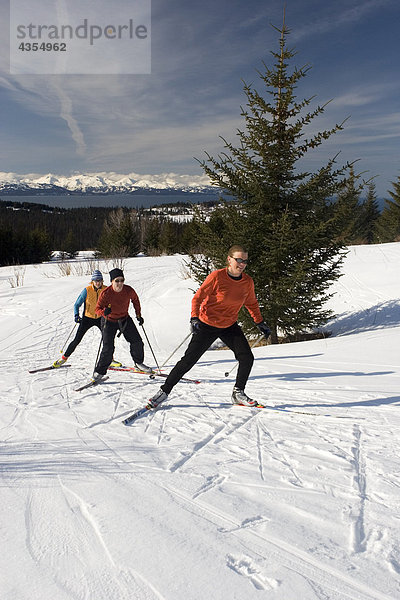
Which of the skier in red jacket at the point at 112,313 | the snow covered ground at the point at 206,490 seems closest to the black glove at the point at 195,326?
the snow covered ground at the point at 206,490

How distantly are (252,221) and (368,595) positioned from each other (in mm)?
7492

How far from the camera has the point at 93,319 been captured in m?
7.77

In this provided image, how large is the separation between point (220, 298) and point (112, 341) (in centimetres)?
275

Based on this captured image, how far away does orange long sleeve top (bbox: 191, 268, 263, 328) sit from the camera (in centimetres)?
457

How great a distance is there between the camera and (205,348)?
4.67 metres

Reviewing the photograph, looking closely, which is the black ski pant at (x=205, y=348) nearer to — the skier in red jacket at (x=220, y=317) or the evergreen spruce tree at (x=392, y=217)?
the skier in red jacket at (x=220, y=317)

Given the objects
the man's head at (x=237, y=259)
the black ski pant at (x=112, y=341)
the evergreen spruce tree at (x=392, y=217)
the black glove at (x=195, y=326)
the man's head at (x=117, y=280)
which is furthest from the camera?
the evergreen spruce tree at (x=392, y=217)

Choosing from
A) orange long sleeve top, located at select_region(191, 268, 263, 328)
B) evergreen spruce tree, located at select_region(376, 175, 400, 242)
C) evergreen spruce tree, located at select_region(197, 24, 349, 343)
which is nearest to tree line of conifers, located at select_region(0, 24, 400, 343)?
evergreen spruce tree, located at select_region(197, 24, 349, 343)

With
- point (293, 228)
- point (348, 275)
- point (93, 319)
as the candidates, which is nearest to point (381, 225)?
point (348, 275)

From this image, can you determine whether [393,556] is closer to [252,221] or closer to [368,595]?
[368,595]

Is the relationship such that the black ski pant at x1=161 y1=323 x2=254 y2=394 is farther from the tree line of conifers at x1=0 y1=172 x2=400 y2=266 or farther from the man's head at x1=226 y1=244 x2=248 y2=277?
the tree line of conifers at x1=0 y1=172 x2=400 y2=266

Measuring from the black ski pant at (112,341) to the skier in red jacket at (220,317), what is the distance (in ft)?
6.25

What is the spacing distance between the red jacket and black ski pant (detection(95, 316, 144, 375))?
13 cm

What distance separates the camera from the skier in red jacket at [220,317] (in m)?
4.56
